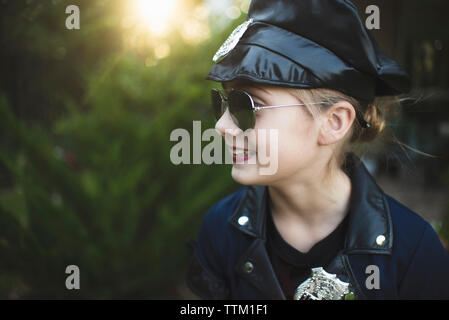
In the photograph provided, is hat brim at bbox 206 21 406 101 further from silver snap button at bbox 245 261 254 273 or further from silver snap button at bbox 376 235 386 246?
silver snap button at bbox 245 261 254 273

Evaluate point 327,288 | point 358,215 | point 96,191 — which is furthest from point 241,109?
point 96,191

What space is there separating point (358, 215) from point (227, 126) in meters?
0.57

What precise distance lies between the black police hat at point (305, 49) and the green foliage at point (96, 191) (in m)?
1.32

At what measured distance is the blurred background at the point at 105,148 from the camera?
2.03 meters

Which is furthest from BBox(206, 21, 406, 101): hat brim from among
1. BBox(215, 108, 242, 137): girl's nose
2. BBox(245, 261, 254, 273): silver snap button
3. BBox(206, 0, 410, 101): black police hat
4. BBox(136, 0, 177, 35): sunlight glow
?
BBox(136, 0, 177, 35): sunlight glow

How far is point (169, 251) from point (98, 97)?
1.23 m

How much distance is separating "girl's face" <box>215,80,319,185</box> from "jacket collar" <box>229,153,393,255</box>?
231 mm

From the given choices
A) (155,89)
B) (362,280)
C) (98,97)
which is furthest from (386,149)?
(155,89)

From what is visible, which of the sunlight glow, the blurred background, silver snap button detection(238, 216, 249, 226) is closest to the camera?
silver snap button detection(238, 216, 249, 226)

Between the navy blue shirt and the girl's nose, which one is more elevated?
the girl's nose

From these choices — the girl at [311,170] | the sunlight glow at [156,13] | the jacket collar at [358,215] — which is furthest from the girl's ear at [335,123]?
the sunlight glow at [156,13]

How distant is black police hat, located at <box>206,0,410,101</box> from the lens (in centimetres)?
113

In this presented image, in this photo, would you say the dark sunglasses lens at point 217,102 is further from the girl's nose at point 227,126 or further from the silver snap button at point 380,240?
the silver snap button at point 380,240

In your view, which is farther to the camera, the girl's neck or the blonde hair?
the girl's neck
